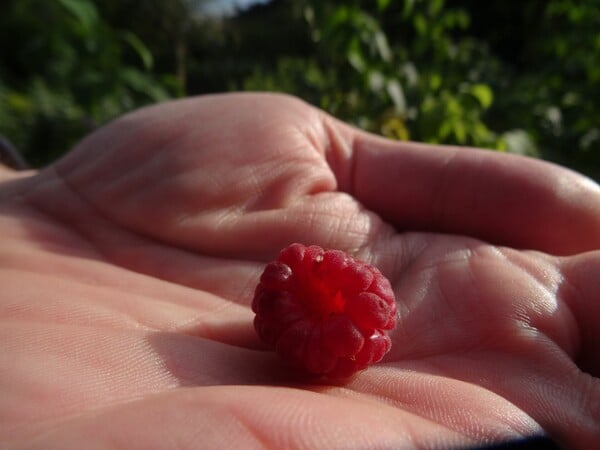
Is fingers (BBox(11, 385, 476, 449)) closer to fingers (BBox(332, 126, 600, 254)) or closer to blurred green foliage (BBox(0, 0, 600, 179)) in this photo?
fingers (BBox(332, 126, 600, 254))

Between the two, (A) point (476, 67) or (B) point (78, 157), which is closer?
(B) point (78, 157)

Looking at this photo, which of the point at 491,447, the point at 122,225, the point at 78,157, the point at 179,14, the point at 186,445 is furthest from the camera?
the point at 179,14

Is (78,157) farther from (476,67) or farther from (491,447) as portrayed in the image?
(476,67)

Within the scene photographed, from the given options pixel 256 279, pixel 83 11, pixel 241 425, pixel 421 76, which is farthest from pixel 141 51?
pixel 241 425

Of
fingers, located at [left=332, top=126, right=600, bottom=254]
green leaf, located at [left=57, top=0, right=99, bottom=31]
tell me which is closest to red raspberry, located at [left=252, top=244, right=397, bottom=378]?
fingers, located at [left=332, top=126, right=600, bottom=254]

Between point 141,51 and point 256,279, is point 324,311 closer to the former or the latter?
point 256,279

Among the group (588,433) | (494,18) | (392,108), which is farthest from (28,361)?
(494,18)

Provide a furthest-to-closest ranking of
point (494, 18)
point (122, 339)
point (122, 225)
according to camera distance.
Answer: point (494, 18)
point (122, 225)
point (122, 339)
